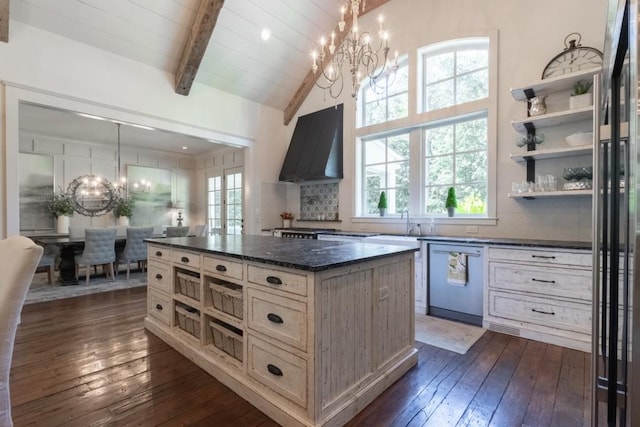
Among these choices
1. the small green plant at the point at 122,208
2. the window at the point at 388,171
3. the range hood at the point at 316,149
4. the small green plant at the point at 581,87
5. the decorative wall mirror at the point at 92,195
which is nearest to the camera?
the small green plant at the point at 581,87

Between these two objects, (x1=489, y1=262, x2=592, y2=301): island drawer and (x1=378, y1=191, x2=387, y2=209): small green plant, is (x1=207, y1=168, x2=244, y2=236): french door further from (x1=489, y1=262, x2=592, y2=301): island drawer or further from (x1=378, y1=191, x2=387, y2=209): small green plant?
(x1=489, y1=262, x2=592, y2=301): island drawer

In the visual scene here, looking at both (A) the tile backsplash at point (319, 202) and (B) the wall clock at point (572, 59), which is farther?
(A) the tile backsplash at point (319, 202)

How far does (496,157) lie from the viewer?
11.3 feet

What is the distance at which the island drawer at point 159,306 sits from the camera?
8.75 ft

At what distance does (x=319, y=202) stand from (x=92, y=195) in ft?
17.3

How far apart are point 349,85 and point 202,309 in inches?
161

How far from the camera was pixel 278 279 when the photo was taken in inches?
66.0

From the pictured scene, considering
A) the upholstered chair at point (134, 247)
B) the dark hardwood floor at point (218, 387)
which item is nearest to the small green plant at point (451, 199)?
the dark hardwood floor at point (218, 387)

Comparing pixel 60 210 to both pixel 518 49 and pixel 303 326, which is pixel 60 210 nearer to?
pixel 303 326

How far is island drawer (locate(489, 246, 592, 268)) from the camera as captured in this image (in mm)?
2482

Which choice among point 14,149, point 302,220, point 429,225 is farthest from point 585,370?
point 14,149

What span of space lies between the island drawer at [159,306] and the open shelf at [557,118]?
12.4ft

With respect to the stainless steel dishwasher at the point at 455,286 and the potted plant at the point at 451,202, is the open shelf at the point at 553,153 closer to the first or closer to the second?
the potted plant at the point at 451,202

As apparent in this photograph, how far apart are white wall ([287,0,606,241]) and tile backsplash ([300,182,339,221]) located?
1657 millimetres
